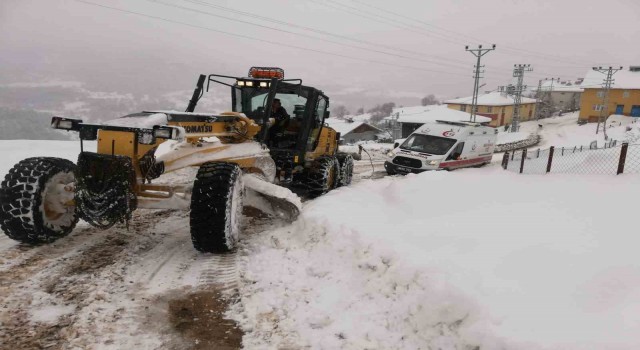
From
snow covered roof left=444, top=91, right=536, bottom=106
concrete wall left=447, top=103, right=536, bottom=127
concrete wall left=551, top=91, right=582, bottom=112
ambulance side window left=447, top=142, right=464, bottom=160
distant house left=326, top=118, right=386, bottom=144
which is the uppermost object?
concrete wall left=551, top=91, right=582, bottom=112

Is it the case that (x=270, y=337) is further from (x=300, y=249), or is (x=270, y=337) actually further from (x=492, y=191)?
(x=492, y=191)

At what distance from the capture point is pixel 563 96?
294 ft

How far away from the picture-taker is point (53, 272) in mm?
4309

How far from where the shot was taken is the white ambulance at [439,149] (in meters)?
13.4

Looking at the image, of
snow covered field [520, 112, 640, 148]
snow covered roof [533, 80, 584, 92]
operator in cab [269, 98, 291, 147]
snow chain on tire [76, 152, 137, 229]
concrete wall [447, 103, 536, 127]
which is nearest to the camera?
snow chain on tire [76, 152, 137, 229]

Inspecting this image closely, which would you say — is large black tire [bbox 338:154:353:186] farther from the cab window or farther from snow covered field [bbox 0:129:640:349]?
snow covered field [bbox 0:129:640:349]

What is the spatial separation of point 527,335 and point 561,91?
103 meters

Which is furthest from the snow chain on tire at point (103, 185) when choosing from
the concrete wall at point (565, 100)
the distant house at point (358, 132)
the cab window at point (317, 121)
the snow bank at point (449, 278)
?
the concrete wall at point (565, 100)

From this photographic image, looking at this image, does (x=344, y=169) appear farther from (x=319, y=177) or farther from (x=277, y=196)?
(x=277, y=196)

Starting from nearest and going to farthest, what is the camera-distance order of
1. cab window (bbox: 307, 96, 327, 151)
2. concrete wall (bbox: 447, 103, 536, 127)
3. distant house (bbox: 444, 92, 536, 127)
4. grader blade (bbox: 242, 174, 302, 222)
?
grader blade (bbox: 242, 174, 302, 222)
cab window (bbox: 307, 96, 327, 151)
concrete wall (bbox: 447, 103, 536, 127)
distant house (bbox: 444, 92, 536, 127)

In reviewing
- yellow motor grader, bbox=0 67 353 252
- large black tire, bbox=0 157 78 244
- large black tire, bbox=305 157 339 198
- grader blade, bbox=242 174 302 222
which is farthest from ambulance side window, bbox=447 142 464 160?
large black tire, bbox=0 157 78 244

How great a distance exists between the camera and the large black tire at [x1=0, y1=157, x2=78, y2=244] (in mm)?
4516

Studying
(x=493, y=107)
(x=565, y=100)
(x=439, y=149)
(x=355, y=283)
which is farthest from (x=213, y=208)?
(x=565, y=100)

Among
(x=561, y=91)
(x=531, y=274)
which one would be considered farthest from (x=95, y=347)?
(x=561, y=91)
